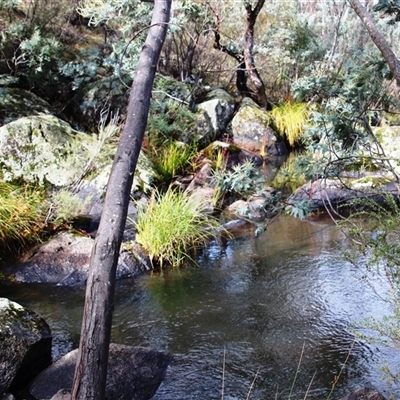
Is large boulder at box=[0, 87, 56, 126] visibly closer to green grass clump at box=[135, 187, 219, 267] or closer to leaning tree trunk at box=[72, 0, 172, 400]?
green grass clump at box=[135, 187, 219, 267]

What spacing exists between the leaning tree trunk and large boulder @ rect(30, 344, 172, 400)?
1319 millimetres

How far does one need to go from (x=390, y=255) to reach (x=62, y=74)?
8531mm

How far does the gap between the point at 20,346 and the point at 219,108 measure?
869 cm

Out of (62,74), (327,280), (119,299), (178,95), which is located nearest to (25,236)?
(119,299)

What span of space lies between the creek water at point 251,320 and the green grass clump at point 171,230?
230 mm

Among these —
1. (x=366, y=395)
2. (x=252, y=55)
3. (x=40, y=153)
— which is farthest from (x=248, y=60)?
(x=366, y=395)

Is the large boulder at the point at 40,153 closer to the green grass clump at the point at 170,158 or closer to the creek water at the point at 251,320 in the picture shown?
the green grass clump at the point at 170,158

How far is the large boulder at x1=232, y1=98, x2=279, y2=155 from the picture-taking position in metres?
11.6

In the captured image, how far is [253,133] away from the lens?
1164cm

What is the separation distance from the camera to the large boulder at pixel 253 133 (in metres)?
11.6

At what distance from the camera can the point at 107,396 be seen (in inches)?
131

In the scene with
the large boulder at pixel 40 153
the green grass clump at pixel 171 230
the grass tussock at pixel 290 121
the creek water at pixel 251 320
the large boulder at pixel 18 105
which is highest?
the grass tussock at pixel 290 121

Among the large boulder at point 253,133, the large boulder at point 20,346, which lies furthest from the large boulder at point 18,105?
the large boulder at point 20,346

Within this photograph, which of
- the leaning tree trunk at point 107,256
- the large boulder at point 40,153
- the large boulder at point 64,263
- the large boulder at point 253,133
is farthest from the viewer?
the large boulder at point 253,133
